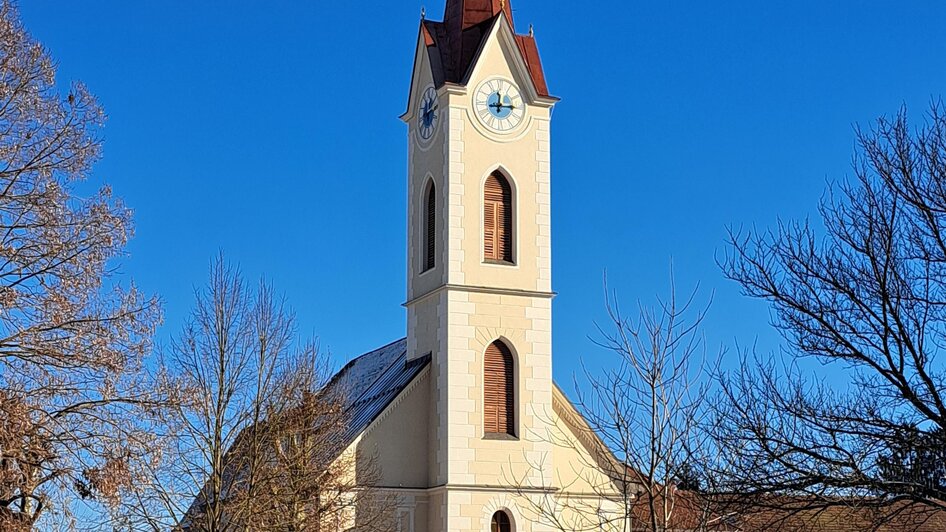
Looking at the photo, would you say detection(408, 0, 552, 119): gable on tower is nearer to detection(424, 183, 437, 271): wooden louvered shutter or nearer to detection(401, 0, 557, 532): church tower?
detection(401, 0, 557, 532): church tower

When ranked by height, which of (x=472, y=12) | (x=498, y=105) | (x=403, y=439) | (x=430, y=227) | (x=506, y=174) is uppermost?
(x=472, y=12)

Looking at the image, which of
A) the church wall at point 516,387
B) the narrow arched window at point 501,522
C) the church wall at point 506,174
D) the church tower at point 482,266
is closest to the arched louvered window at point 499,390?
the church tower at point 482,266

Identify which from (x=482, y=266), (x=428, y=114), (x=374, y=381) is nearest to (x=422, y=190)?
(x=428, y=114)

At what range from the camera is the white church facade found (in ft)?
124

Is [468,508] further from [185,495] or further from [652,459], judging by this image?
[652,459]

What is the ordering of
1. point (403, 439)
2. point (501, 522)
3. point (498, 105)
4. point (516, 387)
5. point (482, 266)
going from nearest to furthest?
point (501, 522), point (403, 439), point (516, 387), point (482, 266), point (498, 105)

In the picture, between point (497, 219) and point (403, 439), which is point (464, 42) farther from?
point (403, 439)

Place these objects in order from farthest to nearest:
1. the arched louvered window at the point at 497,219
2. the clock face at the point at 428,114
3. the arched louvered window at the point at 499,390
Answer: the clock face at the point at 428,114, the arched louvered window at the point at 497,219, the arched louvered window at the point at 499,390

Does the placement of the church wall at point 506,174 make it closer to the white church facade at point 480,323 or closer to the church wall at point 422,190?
the white church facade at point 480,323

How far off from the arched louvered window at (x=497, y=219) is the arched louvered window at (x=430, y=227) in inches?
65.0

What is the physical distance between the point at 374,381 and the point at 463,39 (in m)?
11.1

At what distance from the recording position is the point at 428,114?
136ft

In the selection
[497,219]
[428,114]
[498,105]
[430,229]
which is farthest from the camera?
[428,114]

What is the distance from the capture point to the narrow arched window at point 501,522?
123 feet
